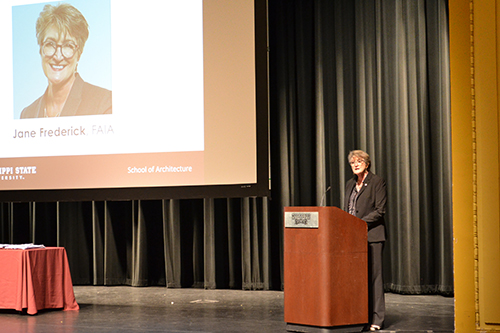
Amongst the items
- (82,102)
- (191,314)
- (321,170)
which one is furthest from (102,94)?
(321,170)

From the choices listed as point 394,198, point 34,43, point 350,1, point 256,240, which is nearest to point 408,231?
point 394,198

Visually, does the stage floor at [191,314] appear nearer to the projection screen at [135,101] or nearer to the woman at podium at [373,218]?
the woman at podium at [373,218]

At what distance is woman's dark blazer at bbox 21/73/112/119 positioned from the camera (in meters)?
5.09

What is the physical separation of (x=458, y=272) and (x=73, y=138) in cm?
355

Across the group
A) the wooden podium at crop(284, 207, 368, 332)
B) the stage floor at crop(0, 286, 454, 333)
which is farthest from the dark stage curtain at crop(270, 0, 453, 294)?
the wooden podium at crop(284, 207, 368, 332)

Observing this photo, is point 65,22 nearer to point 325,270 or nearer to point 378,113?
point 378,113

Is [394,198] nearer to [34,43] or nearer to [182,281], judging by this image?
[182,281]

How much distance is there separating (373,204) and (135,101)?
2.37 metres

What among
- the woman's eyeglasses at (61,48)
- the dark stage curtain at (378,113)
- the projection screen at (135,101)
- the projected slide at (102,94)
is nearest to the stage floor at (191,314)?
the dark stage curtain at (378,113)

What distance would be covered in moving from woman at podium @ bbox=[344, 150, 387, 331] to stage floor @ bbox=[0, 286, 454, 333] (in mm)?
197

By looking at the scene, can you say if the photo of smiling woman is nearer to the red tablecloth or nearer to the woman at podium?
the red tablecloth

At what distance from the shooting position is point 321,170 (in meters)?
6.00

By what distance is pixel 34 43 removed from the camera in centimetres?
531

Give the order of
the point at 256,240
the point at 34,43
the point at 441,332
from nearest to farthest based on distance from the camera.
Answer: the point at 441,332 < the point at 34,43 < the point at 256,240
